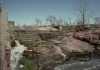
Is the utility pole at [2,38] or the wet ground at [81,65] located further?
the wet ground at [81,65]

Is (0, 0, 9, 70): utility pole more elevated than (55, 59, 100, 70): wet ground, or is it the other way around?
(0, 0, 9, 70): utility pole

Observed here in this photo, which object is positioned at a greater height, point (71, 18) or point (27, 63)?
point (71, 18)

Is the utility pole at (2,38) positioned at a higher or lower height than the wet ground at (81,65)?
higher

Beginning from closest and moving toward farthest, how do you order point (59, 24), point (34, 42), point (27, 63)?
point (27, 63), point (34, 42), point (59, 24)

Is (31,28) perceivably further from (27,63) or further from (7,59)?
(7,59)

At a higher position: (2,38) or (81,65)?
(2,38)

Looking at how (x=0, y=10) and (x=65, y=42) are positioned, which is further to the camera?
(x=65, y=42)

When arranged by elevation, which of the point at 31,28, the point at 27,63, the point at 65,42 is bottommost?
the point at 27,63

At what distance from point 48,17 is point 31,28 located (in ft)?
0.98

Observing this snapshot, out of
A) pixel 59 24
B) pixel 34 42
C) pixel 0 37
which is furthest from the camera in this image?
pixel 59 24

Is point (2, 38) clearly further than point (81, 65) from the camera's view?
No

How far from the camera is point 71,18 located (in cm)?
318

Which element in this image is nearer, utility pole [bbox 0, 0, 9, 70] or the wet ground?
utility pole [bbox 0, 0, 9, 70]

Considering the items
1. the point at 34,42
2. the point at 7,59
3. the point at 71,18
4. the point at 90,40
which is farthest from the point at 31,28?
the point at 7,59
